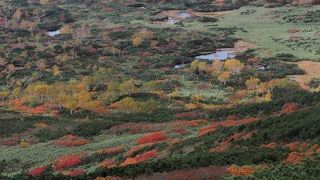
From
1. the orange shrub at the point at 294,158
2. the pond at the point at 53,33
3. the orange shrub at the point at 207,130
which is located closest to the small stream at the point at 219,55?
the pond at the point at 53,33

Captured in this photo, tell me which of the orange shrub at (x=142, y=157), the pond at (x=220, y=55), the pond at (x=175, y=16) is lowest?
the pond at (x=175, y=16)

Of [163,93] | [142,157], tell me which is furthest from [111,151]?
[163,93]

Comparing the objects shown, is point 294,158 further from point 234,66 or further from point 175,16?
point 175,16

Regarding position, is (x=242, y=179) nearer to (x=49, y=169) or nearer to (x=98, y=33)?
(x=49, y=169)

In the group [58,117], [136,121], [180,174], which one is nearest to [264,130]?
[180,174]

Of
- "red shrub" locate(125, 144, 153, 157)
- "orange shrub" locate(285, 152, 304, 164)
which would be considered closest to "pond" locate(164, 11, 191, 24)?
"red shrub" locate(125, 144, 153, 157)

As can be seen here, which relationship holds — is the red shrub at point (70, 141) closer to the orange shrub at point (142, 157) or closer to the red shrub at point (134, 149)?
the red shrub at point (134, 149)
